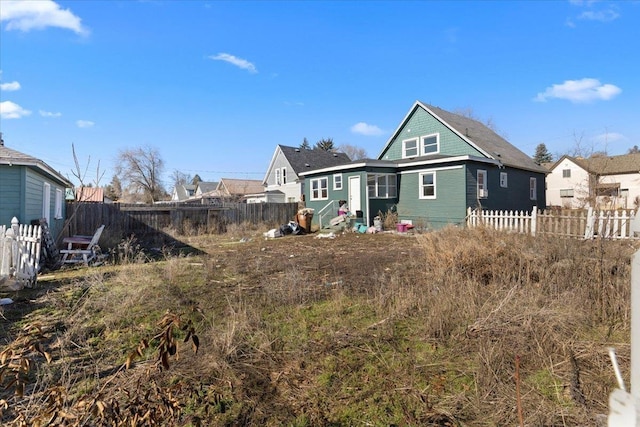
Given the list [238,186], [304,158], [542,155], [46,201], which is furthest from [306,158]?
[542,155]

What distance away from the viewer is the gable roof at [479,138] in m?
19.1

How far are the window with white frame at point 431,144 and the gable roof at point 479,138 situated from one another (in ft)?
3.23

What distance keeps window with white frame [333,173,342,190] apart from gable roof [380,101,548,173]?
14.5 feet

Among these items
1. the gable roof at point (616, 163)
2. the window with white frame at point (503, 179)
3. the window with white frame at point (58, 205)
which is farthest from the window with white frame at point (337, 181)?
the gable roof at point (616, 163)

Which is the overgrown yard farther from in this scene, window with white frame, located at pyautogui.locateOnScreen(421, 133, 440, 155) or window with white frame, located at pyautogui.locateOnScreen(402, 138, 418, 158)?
window with white frame, located at pyautogui.locateOnScreen(402, 138, 418, 158)

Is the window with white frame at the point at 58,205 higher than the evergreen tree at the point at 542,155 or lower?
lower

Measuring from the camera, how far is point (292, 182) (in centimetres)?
3253

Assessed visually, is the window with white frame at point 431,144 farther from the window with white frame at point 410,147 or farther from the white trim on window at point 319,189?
the white trim on window at point 319,189

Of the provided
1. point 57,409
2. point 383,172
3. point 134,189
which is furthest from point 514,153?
point 134,189

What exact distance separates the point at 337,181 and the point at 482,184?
25.0 ft

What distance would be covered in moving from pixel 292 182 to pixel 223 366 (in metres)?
29.6

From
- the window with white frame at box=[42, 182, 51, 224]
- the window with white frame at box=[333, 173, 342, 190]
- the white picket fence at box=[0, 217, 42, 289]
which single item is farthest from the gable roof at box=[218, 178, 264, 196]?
the white picket fence at box=[0, 217, 42, 289]

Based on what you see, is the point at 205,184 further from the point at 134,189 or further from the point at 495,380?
the point at 495,380

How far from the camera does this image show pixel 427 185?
18.2m
